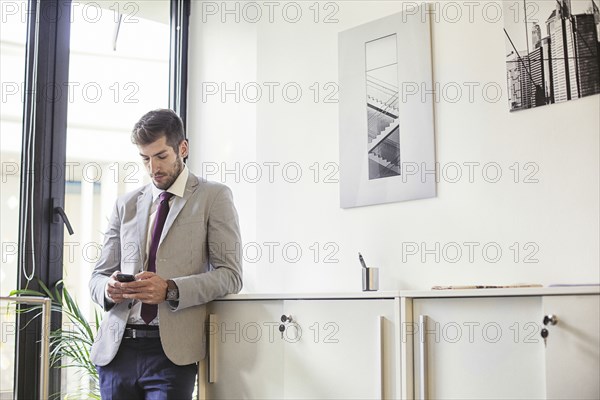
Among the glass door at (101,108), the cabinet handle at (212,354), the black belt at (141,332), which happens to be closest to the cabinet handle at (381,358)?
the cabinet handle at (212,354)

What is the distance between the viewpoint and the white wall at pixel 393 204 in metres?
2.55

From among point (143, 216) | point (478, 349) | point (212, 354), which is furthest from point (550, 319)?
point (143, 216)

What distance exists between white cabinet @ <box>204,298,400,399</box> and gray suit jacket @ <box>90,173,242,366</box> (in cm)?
10

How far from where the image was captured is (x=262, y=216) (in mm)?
3463

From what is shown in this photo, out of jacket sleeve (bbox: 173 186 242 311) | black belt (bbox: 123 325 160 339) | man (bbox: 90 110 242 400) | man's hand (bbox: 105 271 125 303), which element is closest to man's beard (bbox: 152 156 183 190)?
man (bbox: 90 110 242 400)

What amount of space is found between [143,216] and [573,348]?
1479 millimetres

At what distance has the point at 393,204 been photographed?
118 inches

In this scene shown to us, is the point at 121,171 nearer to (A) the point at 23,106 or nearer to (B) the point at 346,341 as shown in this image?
(A) the point at 23,106

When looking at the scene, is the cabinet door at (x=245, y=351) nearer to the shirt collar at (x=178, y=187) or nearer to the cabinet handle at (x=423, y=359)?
the shirt collar at (x=178, y=187)

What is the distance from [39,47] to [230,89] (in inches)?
32.8

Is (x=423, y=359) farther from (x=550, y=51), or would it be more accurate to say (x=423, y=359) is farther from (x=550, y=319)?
(x=550, y=51)

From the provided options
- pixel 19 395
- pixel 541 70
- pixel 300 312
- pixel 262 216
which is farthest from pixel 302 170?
pixel 19 395

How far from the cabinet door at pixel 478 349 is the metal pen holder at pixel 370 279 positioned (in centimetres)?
45

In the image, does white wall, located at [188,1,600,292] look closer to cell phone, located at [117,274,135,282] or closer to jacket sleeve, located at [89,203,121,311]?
jacket sleeve, located at [89,203,121,311]
